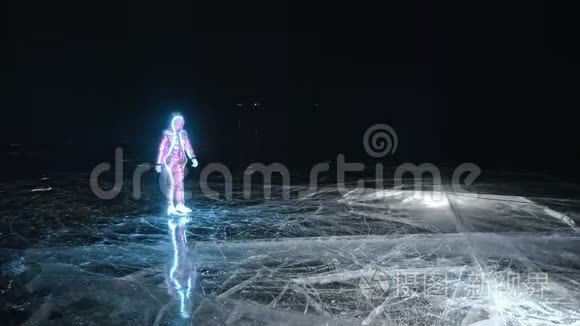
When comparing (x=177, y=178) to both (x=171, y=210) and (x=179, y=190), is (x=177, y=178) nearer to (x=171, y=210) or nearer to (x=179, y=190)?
(x=179, y=190)

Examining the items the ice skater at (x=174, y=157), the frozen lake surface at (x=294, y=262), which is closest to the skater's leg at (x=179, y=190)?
the ice skater at (x=174, y=157)

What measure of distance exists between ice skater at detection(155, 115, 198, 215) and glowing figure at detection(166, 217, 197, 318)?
1.26m

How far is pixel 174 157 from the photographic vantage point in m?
6.68

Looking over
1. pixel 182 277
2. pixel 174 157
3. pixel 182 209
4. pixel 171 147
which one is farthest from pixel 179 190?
pixel 182 277

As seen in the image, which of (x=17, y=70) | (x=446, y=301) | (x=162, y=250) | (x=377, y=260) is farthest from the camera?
(x=17, y=70)

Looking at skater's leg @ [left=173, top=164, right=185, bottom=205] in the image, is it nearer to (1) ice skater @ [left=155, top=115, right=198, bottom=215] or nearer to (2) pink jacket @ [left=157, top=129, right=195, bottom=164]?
(1) ice skater @ [left=155, top=115, right=198, bottom=215]

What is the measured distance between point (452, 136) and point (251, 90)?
1179 cm

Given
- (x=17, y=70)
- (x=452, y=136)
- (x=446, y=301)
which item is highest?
(x=17, y=70)

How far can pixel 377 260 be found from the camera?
4.52 metres

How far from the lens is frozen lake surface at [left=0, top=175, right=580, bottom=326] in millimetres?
3316

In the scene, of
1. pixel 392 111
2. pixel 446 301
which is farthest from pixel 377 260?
pixel 392 111

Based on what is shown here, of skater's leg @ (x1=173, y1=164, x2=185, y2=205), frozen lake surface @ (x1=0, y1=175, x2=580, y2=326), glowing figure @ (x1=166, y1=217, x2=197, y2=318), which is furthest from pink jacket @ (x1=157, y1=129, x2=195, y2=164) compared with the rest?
glowing figure @ (x1=166, y1=217, x2=197, y2=318)

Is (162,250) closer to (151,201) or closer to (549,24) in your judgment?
(151,201)

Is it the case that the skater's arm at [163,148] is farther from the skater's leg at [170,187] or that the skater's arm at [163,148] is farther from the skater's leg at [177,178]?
the skater's leg at [177,178]
